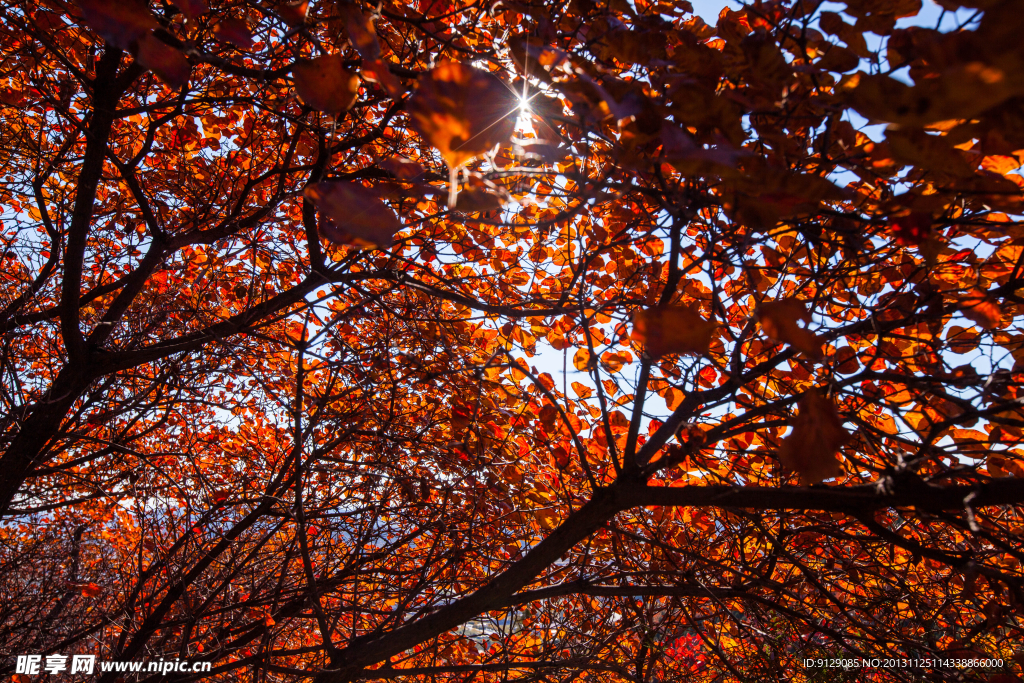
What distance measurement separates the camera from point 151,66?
1255 millimetres

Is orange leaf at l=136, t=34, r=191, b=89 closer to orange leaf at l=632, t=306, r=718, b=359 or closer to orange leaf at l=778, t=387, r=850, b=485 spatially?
orange leaf at l=632, t=306, r=718, b=359

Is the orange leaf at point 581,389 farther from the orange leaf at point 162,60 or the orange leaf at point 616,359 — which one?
the orange leaf at point 162,60

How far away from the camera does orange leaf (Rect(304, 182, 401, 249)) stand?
1.26 metres

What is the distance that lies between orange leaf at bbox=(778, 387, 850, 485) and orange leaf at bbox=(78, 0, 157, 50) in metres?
1.74

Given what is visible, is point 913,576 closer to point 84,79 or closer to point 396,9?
point 396,9

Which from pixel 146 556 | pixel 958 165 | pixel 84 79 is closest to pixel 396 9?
pixel 84 79

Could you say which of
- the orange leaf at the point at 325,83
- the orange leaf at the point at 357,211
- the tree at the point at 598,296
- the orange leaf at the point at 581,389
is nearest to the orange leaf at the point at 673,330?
the tree at the point at 598,296

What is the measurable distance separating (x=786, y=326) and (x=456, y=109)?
2.41ft

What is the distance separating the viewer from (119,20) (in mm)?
1267

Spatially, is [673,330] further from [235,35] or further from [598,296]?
[598,296]

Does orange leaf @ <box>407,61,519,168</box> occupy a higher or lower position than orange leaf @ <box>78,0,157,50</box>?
lower

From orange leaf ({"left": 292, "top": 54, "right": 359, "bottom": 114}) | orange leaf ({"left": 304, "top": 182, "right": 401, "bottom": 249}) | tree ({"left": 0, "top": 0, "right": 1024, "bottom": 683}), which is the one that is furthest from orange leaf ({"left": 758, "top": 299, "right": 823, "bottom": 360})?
orange leaf ({"left": 292, "top": 54, "right": 359, "bottom": 114})

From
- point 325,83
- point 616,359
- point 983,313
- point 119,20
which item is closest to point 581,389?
point 616,359

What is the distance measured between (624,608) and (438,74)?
2602 mm
